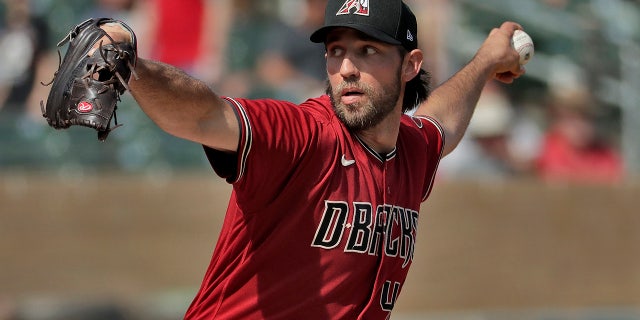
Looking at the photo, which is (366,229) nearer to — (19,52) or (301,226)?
(301,226)

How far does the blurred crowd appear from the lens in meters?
8.54

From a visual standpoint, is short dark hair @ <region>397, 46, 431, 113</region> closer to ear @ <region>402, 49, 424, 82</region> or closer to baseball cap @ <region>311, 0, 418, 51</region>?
ear @ <region>402, 49, 424, 82</region>

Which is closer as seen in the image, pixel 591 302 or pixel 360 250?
pixel 360 250

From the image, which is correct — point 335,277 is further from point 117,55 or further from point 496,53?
point 496,53

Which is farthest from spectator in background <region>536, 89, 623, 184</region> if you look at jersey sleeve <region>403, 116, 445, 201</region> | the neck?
the neck

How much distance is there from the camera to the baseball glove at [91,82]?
334 centimetres

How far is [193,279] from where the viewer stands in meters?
8.68

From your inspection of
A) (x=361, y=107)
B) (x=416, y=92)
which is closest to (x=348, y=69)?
(x=361, y=107)

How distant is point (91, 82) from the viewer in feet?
11.1

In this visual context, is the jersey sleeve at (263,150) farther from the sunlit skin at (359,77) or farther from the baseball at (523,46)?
the baseball at (523,46)

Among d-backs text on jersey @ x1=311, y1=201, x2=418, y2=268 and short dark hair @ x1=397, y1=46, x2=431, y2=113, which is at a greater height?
short dark hair @ x1=397, y1=46, x2=431, y2=113

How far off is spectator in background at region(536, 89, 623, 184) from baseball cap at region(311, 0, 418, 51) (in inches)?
229

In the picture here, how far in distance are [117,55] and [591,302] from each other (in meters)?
7.45

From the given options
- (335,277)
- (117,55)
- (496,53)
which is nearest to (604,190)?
(496,53)
